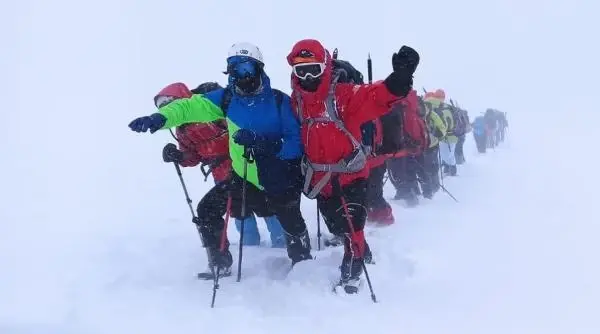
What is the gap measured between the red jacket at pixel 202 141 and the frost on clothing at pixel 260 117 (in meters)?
0.89

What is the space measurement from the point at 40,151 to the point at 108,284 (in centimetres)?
1088

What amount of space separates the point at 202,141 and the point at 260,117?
1365 mm

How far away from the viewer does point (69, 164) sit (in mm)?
13094

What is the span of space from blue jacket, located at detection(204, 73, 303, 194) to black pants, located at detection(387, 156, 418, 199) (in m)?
4.80

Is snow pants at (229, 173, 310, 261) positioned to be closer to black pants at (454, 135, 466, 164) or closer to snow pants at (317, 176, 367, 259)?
snow pants at (317, 176, 367, 259)

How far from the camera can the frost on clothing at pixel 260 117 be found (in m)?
4.68

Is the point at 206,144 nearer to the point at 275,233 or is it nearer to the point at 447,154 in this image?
the point at 275,233

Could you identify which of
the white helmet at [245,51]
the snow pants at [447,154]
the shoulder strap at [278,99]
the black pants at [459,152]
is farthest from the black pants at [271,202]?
the black pants at [459,152]

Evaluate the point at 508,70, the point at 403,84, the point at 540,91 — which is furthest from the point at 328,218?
the point at 508,70

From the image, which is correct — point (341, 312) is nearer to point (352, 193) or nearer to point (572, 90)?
point (352, 193)

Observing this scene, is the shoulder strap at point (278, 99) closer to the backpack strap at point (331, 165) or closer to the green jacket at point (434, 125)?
the backpack strap at point (331, 165)

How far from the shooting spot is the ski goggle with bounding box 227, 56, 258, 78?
4.58 m

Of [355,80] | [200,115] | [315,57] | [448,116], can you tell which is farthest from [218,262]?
[448,116]

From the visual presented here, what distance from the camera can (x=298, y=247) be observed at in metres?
5.35
